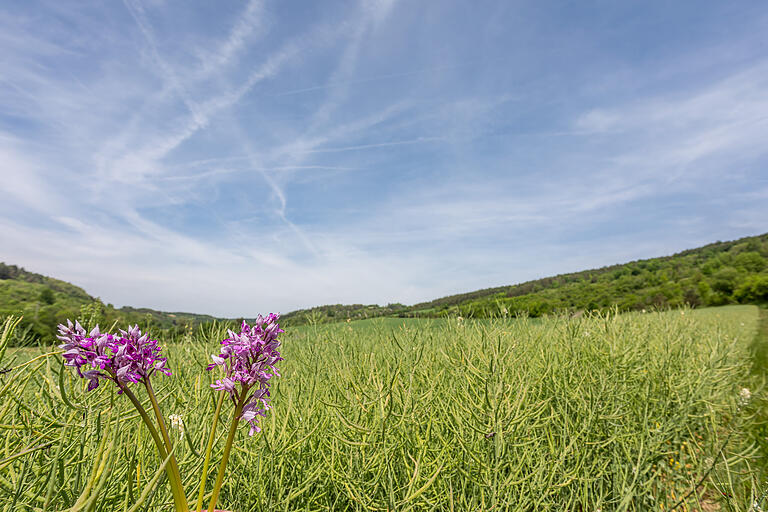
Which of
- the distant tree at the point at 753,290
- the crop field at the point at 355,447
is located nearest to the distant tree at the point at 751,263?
the distant tree at the point at 753,290

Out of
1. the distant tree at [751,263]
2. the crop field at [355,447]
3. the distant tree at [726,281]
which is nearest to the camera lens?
the crop field at [355,447]

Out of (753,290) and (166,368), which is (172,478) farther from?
(753,290)

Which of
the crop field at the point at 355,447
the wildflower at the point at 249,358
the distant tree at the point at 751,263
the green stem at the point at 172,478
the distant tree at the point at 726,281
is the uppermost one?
the distant tree at the point at 751,263

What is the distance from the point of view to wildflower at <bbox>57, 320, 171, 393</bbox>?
0.70 m

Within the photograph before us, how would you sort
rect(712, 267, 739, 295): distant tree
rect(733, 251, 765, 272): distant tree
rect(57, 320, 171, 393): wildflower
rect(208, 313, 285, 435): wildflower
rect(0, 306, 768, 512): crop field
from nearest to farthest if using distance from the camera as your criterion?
rect(57, 320, 171, 393): wildflower → rect(208, 313, 285, 435): wildflower → rect(0, 306, 768, 512): crop field → rect(712, 267, 739, 295): distant tree → rect(733, 251, 765, 272): distant tree

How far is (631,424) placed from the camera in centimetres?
267

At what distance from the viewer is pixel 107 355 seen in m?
0.76

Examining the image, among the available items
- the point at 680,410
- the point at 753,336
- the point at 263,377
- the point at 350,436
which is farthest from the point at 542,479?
the point at 753,336

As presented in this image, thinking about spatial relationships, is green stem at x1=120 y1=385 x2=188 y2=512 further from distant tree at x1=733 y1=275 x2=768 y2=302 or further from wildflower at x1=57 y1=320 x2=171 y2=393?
distant tree at x1=733 y1=275 x2=768 y2=302

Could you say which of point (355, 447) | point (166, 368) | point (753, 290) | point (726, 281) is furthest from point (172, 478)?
point (726, 281)

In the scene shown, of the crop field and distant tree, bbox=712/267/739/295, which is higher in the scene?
distant tree, bbox=712/267/739/295

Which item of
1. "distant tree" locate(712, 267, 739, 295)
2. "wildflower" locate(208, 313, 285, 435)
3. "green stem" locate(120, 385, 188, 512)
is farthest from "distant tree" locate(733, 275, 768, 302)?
"green stem" locate(120, 385, 188, 512)

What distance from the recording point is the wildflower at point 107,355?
701 mm

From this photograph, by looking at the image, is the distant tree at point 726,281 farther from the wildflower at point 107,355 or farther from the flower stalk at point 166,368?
the wildflower at point 107,355
